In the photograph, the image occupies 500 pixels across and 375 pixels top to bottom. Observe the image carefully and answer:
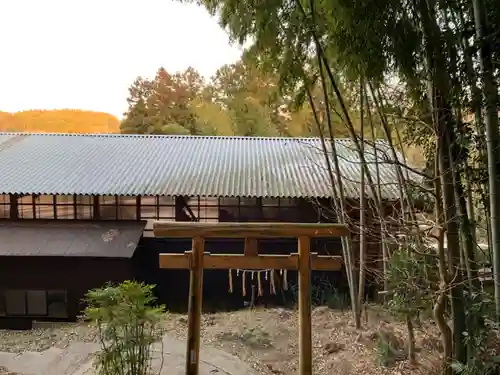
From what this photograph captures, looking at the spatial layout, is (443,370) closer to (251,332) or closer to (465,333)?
(465,333)

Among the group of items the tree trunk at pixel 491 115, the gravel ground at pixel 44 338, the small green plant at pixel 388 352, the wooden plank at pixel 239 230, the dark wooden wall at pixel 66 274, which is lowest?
the gravel ground at pixel 44 338

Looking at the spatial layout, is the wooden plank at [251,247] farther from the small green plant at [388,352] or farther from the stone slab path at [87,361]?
the small green plant at [388,352]

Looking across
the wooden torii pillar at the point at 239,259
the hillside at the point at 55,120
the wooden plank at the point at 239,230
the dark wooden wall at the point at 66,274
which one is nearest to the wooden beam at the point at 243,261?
the wooden torii pillar at the point at 239,259

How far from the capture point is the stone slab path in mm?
4613

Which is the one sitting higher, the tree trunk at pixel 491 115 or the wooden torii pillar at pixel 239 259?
the tree trunk at pixel 491 115

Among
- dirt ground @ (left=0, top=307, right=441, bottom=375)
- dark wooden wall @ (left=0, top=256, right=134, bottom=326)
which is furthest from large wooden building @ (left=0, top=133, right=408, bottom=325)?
dirt ground @ (left=0, top=307, right=441, bottom=375)

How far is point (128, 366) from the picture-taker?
3.41 meters

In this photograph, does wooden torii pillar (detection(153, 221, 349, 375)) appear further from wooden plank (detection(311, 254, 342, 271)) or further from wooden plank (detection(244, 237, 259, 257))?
wooden plank (detection(311, 254, 342, 271))

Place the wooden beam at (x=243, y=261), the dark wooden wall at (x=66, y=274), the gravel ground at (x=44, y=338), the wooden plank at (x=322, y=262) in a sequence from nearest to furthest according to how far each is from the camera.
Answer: the wooden beam at (x=243, y=261) → the wooden plank at (x=322, y=262) → the gravel ground at (x=44, y=338) → the dark wooden wall at (x=66, y=274)

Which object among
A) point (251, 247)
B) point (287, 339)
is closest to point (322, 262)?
point (251, 247)

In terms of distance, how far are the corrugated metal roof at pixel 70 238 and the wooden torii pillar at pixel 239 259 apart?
420 cm

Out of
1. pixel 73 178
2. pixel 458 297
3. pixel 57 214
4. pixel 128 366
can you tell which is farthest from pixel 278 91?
pixel 57 214

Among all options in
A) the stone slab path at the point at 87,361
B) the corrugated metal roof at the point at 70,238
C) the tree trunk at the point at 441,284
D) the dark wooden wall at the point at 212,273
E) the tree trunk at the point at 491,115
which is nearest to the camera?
the tree trunk at the point at 491,115

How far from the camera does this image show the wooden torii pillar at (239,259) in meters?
3.53
